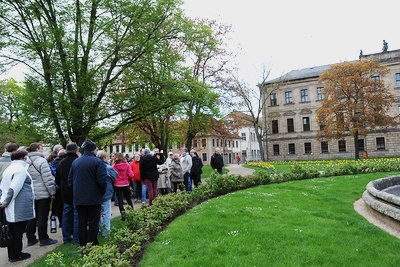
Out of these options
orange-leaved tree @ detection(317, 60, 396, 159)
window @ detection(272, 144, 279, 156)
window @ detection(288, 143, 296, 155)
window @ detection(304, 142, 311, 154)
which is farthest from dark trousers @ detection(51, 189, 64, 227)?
window @ detection(272, 144, 279, 156)

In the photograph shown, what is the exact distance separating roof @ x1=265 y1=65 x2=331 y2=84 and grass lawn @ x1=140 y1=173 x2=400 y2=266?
170 feet

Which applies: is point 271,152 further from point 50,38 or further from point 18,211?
point 18,211

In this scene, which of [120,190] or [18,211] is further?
[120,190]

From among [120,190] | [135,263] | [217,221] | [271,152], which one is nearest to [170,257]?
[135,263]

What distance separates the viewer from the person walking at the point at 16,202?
6.78m

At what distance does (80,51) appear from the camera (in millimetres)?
18281

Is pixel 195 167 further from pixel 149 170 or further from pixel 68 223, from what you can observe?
pixel 68 223

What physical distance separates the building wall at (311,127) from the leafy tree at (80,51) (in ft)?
139

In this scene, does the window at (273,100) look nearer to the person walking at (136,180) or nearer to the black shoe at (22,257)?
the person walking at (136,180)

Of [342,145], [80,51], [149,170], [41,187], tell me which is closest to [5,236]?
[41,187]

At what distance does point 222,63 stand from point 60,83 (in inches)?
835

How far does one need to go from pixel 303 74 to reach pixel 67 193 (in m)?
58.1

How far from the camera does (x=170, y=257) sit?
604 centimetres

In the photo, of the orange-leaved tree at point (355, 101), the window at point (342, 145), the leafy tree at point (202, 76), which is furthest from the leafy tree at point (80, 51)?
the window at point (342, 145)
